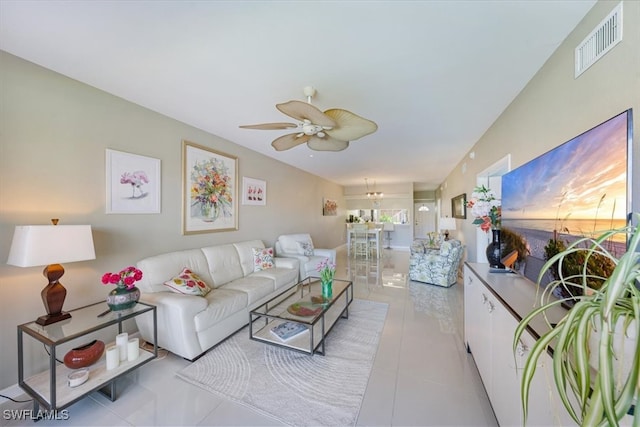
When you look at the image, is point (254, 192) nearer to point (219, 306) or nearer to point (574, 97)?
point (219, 306)

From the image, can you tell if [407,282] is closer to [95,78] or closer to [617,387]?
[617,387]

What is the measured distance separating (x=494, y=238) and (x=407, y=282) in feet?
8.65

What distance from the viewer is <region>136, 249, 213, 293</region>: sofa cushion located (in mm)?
2375

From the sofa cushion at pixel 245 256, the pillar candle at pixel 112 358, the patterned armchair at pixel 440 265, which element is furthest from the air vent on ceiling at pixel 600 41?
the sofa cushion at pixel 245 256

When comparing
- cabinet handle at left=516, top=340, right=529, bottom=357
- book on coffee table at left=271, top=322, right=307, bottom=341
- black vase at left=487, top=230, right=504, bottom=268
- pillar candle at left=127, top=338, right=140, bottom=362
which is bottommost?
book on coffee table at left=271, top=322, right=307, bottom=341

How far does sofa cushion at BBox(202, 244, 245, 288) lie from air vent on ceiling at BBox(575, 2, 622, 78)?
3.77m

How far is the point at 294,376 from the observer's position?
6.42 feet

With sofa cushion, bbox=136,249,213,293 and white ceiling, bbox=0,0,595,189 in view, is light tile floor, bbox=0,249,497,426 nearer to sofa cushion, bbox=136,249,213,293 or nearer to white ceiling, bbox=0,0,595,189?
sofa cushion, bbox=136,249,213,293

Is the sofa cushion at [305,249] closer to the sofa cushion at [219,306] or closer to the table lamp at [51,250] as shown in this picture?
the sofa cushion at [219,306]

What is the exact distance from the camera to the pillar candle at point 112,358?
1.72m

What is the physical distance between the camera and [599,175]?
3.54 ft

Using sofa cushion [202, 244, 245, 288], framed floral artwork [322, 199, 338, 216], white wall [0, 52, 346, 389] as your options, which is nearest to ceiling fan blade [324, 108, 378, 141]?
white wall [0, 52, 346, 389]

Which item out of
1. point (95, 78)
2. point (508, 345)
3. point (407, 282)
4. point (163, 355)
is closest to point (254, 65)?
point (95, 78)

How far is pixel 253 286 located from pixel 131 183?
177cm
